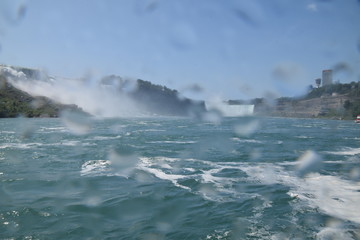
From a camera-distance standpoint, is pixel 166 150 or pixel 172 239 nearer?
pixel 172 239

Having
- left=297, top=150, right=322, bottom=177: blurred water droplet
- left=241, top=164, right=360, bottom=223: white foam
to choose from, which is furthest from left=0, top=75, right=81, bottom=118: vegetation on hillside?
left=241, top=164, right=360, bottom=223: white foam

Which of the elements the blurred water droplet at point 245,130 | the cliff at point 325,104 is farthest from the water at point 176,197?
the cliff at point 325,104

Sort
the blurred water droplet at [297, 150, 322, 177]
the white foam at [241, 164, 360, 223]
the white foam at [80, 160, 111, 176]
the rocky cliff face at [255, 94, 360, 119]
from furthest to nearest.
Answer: the rocky cliff face at [255, 94, 360, 119]
the blurred water droplet at [297, 150, 322, 177]
the white foam at [80, 160, 111, 176]
the white foam at [241, 164, 360, 223]

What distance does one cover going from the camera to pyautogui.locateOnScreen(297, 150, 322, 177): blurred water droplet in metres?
11.4

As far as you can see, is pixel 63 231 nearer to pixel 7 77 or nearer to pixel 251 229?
pixel 251 229

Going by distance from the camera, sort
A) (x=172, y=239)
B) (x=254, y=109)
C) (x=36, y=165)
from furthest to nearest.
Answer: (x=254, y=109), (x=36, y=165), (x=172, y=239)

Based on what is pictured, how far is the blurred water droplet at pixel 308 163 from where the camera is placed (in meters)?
11.4

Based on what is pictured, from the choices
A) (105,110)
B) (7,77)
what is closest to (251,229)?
(105,110)

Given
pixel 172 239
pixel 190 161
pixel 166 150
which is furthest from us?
pixel 166 150

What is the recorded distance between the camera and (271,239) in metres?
5.39

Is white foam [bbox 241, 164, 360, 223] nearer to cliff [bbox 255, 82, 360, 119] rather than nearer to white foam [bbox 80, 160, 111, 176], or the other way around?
white foam [bbox 80, 160, 111, 176]

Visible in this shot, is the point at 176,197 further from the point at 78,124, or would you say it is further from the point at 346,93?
the point at 346,93

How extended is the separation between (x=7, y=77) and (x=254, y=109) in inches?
2977

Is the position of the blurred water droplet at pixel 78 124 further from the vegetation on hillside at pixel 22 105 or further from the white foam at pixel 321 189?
the white foam at pixel 321 189
